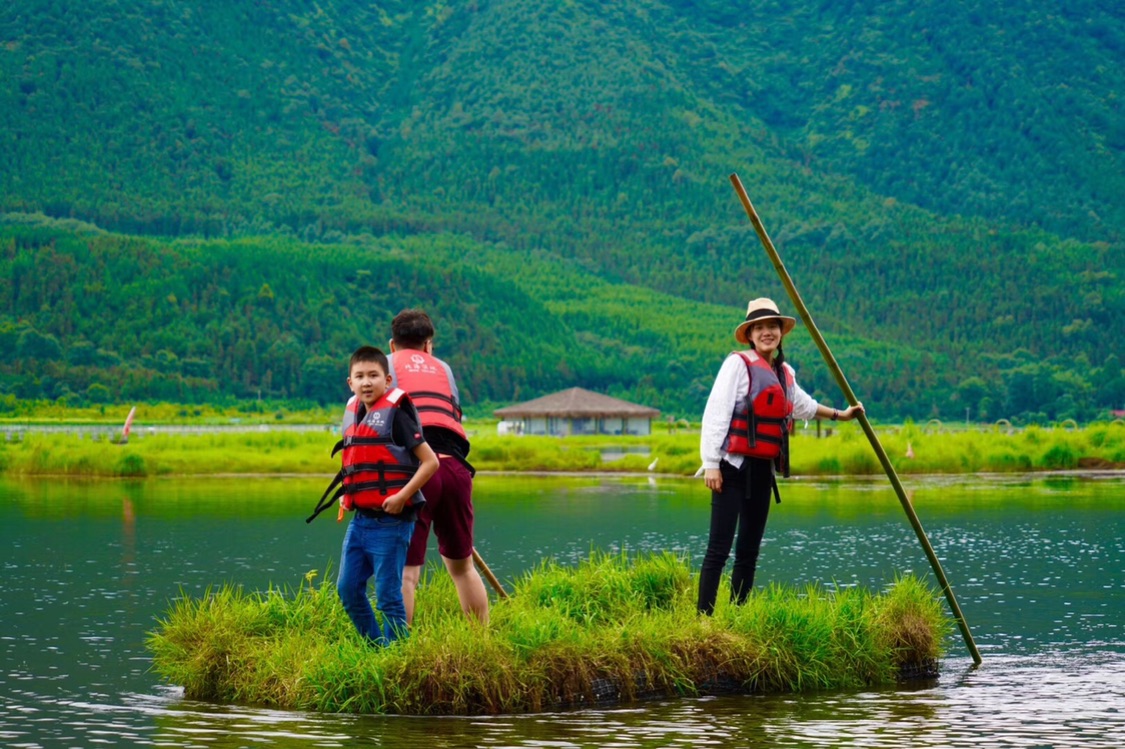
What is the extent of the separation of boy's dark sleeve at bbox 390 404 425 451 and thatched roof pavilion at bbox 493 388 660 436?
229 feet

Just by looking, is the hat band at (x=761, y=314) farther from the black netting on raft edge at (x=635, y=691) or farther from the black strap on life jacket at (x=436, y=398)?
the black netting on raft edge at (x=635, y=691)

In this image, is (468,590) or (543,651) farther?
(468,590)

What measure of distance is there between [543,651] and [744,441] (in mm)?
1869

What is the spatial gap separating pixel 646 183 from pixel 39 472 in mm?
143871

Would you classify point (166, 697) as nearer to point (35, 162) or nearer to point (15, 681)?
point (15, 681)

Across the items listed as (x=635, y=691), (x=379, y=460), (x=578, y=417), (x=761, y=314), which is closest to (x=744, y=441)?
(x=761, y=314)

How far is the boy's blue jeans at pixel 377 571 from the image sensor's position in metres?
9.66

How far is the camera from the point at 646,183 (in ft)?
599

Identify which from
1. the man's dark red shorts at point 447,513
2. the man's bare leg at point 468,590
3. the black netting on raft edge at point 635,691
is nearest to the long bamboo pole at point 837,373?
the black netting on raft edge at point 635,691

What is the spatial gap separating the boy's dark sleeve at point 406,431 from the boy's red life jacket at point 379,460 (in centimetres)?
2

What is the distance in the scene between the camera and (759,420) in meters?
10.6

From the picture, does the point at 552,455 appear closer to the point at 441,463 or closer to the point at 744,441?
the point at 744,441

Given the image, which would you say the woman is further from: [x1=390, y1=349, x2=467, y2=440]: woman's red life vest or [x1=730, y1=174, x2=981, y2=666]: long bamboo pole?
[x1=390, y1=349, x2=467, y2=440]: woman's red life vest

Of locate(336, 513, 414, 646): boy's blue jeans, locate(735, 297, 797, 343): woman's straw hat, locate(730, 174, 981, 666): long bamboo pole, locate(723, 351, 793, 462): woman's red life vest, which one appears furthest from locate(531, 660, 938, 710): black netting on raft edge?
locate(735, 297, 797, 343): woman's straw hat
